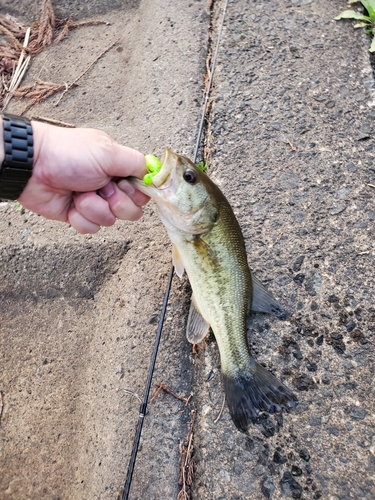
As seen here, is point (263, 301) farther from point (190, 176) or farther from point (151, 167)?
point (151, 167)

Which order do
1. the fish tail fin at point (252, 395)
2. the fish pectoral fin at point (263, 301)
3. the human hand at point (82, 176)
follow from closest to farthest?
the fish tail fin at point (252, 395), the human hand at point (82, 176), the fish pectoral fin at point (263, 301)

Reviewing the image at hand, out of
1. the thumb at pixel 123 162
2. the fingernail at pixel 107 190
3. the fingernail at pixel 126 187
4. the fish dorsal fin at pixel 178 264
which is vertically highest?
the thumb at pixel 123 162

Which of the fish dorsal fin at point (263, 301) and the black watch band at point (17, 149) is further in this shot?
the fish dorsal fin at point (263, 301)

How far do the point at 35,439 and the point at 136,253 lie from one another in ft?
4.44

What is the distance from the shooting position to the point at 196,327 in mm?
2625

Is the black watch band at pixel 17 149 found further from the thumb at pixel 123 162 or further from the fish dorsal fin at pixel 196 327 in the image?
the fish dorsal fin at pixel 196 327

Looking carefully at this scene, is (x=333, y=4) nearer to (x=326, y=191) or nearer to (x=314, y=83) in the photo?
(x=314, y=83)

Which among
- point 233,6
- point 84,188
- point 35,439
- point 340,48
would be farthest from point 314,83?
point 35,439

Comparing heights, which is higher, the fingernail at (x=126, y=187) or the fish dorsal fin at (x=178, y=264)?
the fingernail at (x=126, y=187)

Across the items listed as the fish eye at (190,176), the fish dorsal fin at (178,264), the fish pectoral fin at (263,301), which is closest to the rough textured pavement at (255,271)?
the fish pectoral fin at (263,301)

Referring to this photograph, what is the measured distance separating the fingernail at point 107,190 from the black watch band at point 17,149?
0.40 m

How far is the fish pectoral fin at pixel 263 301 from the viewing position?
8.48 ft

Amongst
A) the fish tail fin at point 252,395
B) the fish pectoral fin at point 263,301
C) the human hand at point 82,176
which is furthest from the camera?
the fish pectoral fin at point 263,301

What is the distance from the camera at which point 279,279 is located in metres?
2.79
